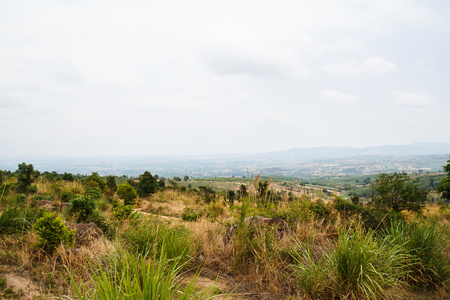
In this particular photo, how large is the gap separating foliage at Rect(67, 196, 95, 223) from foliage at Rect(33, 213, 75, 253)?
1722 mm

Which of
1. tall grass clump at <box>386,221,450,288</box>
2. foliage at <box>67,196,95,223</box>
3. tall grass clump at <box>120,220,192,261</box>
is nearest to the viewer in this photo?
tall grass clump at <box>386,221,450,288</box>

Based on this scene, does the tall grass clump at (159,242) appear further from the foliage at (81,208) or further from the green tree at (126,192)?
the green tree at (126,192)

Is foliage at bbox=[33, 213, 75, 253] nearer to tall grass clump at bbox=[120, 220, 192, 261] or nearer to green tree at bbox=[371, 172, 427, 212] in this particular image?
tall grass clump at bbox=[120, 220, 192, 261]

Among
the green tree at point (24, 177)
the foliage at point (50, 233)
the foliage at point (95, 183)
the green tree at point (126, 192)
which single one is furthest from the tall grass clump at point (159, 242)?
the foliage at point (95, 183)

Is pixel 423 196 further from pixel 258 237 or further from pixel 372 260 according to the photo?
pixel 258 237

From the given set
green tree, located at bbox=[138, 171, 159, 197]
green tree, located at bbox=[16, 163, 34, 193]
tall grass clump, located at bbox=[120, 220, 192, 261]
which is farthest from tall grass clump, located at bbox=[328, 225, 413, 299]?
green tree, located at bbox=[138, 171, 159, 197]

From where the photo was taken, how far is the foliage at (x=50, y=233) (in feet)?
14.3

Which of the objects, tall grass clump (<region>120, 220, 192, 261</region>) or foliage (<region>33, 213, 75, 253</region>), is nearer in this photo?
tall grass clump (<region>120, 220, 192, 261</region>)

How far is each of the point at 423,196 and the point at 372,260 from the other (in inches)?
270

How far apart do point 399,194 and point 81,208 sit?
34.4 feet

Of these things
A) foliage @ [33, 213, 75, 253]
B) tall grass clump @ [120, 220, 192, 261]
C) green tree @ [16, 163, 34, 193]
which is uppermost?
green tree @ [16, 163, 34, 193]

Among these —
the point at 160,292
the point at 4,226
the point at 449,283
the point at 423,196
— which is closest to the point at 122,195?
the point at 4,226

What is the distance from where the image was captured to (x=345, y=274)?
348cm

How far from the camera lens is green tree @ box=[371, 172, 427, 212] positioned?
27.1 ft
